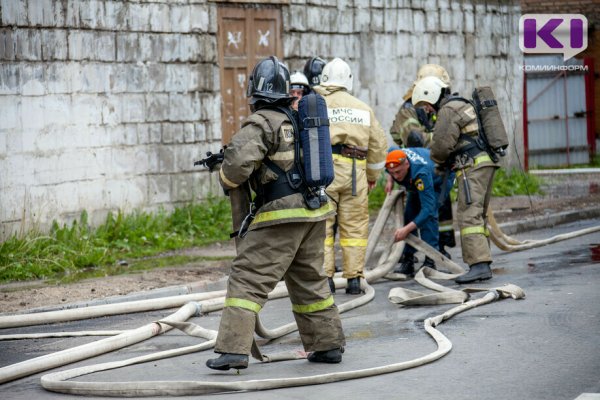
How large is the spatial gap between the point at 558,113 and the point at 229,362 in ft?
56.6

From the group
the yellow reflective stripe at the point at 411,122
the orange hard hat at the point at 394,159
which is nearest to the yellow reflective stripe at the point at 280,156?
the orange hard hat at the point at 394,159

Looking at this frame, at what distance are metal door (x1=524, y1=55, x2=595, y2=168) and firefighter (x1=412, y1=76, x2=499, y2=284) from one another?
461 inches

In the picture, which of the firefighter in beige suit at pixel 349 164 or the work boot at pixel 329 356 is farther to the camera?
the firefighter in beige suit at pixel 349 164

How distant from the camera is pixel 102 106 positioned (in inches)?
507

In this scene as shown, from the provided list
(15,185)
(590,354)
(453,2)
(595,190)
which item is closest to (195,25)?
(15,185)

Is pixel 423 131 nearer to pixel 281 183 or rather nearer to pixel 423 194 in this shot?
pixel 423 194

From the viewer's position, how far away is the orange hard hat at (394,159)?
10.5 m

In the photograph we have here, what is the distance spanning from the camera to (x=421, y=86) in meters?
10.6

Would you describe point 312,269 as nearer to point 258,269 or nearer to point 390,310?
point 258,269

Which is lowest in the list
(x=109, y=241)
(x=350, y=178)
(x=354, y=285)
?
(x=354, y=285)

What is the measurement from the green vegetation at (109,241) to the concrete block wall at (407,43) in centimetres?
270

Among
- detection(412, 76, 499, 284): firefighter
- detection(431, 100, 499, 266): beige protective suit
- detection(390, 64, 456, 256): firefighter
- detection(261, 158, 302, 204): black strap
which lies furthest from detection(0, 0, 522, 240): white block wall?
detection(261, 158, 302, 204): black strap

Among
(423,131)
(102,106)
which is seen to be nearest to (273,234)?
(423,131)

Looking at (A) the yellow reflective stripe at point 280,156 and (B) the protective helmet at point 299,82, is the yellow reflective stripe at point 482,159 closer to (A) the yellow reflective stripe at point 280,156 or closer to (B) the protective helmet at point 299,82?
(B) the protective helmet at point 299,82
